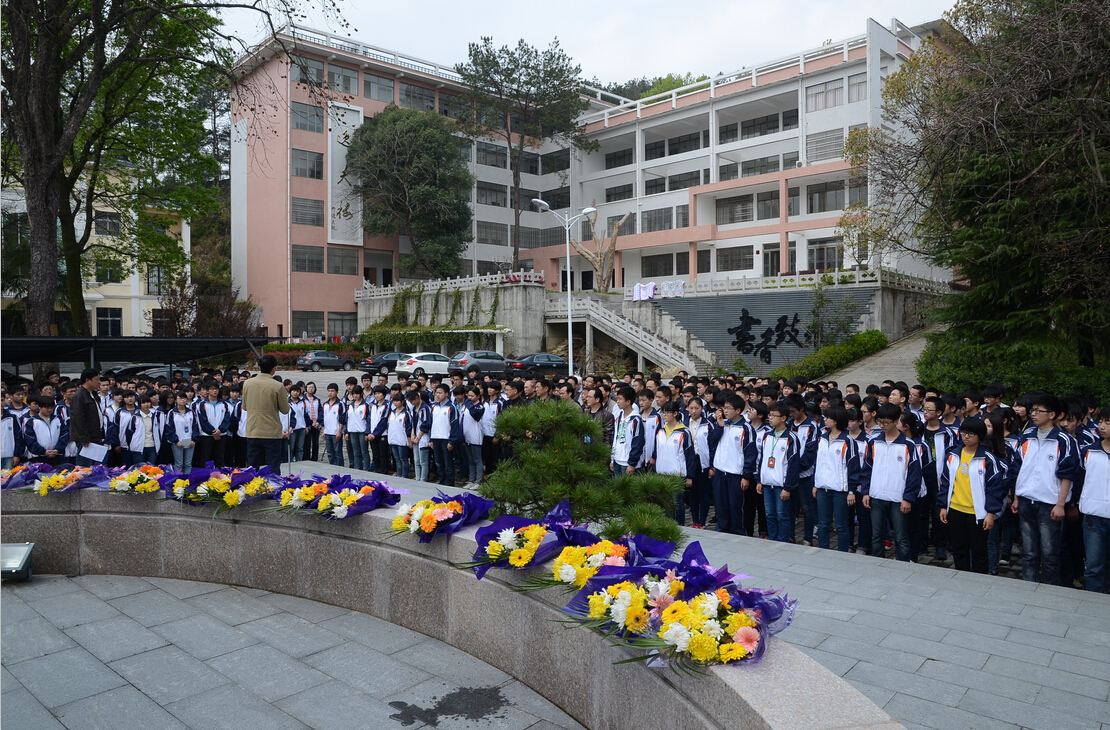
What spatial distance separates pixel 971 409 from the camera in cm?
811

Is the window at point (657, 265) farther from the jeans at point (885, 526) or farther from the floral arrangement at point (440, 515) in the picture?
the floral arrangement at point (440, 515)

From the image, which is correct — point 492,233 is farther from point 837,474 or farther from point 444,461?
point 837,474

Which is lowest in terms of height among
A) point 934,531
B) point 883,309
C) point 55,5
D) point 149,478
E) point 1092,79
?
point 934,531

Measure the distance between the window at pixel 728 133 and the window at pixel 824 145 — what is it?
5.63 meters

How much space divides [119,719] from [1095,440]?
24.0 ft

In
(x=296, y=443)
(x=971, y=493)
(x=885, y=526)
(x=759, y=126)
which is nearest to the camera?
(x=971, y=493)

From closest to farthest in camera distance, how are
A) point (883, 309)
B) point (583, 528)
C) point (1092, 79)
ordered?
1. point (583, 528)
2. point (1092, 79)
3. point (883, 309)

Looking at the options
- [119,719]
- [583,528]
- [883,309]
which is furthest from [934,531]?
[883,309]

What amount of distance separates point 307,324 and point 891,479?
41.7 m

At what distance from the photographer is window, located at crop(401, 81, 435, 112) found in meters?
47.3

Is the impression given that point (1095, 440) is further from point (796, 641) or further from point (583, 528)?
point (583, 528)

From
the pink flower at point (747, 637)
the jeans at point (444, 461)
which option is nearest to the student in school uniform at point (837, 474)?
the pink flower at point (747, 637)

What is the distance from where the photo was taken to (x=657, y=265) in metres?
46.3

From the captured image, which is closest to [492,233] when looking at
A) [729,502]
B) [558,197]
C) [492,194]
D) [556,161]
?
[492,194]
